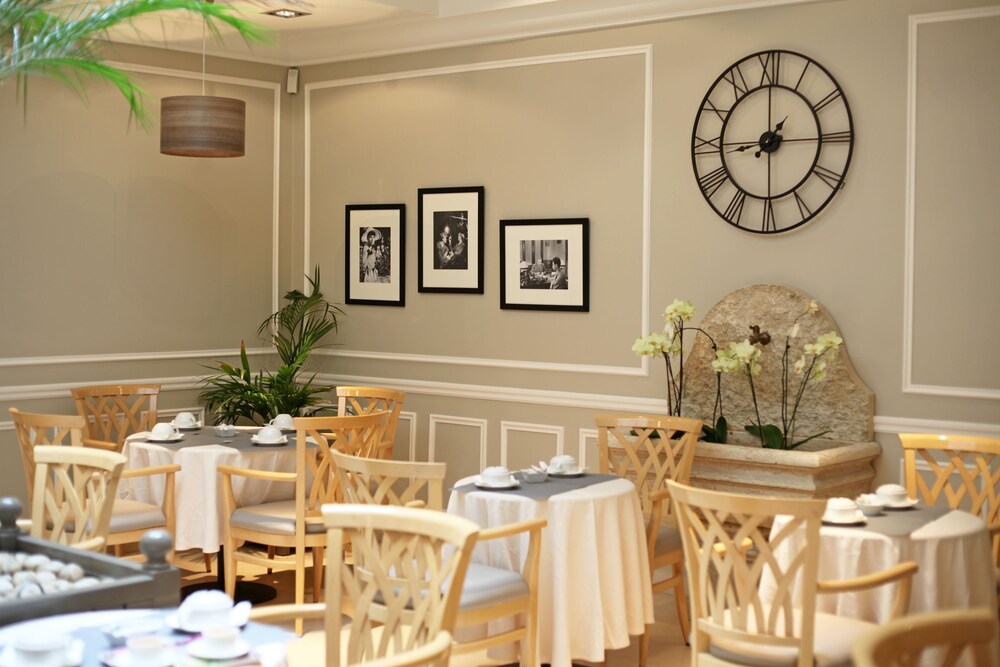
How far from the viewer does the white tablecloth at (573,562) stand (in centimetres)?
443

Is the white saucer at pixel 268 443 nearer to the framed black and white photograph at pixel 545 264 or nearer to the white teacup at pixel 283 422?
the white teacup at pixel 283 422

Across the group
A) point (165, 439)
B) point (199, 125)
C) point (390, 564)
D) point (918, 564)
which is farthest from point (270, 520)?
point (918, 564)

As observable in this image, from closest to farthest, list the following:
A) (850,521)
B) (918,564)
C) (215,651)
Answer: (215,651)
(918,564)
(850,521)

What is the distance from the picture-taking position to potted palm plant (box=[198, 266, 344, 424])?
24.3 ft

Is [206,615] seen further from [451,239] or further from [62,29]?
[451,239]

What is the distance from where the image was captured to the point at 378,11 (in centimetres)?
709

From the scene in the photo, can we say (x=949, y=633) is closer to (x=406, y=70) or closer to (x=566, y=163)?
(x=566, y=163)

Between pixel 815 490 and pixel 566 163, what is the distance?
2.54 m

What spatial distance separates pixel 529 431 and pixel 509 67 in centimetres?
225

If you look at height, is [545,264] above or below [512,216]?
below

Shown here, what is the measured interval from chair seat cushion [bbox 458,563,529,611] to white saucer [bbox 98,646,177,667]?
1.72 m

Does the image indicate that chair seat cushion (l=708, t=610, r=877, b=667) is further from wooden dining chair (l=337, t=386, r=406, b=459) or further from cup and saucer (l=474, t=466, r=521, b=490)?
wooden dining chair (l=337, t=386, r=406, b=459)

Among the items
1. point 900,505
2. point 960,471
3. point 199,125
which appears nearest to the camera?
point 900,505

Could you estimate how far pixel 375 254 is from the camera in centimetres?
778
